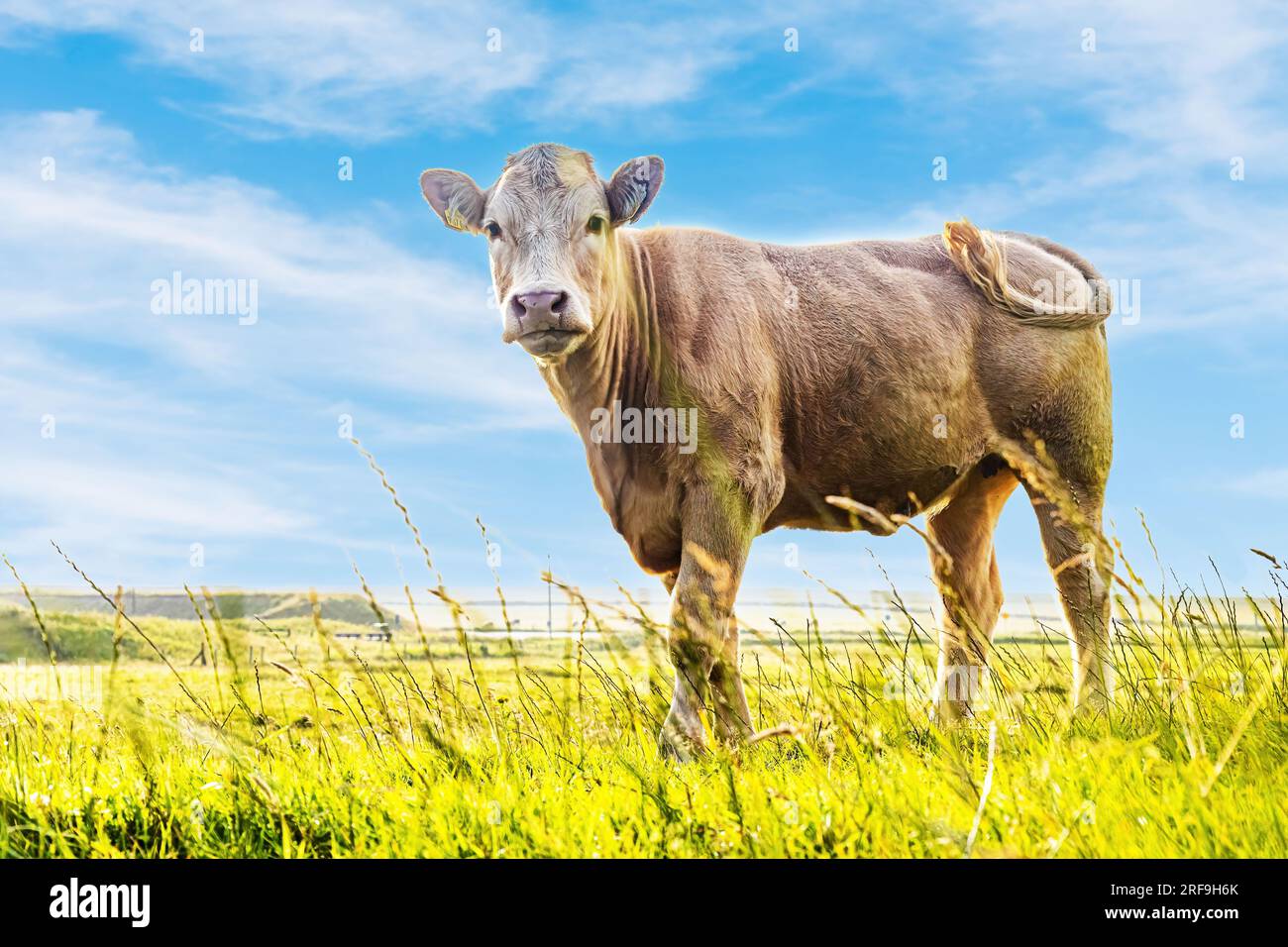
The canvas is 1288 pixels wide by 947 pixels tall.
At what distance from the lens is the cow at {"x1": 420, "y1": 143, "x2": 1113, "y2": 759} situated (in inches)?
212

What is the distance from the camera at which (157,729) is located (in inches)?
170

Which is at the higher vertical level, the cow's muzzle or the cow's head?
the cow's head

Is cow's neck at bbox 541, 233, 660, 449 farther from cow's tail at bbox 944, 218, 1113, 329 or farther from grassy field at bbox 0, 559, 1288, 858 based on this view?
cow's tail at bbox 944, 218, 1113, 329

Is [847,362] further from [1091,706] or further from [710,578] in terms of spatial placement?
[1091,706]

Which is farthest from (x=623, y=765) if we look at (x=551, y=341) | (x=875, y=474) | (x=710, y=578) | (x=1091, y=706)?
(x=875, y=474)

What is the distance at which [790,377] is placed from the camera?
6.09 metres

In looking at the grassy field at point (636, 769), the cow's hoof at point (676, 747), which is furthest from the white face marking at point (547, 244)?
the cow's hoof at point (676, 747)

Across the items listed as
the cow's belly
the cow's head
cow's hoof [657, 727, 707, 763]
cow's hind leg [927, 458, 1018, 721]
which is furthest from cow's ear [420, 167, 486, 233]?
cow's hind leg [927, 458, 1018, 721]

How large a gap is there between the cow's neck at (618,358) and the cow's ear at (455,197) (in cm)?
82

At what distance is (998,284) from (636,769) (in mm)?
4698

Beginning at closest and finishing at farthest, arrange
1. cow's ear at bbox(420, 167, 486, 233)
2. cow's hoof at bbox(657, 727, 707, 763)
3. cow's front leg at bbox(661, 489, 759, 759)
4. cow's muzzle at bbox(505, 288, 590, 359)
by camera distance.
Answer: cow's hoof at bbox(657, 727, 707, 763), cow's front leg at bbox(661, 489, 759, 759), cow's muzzle at bbox(505, 288, 590, 359), cow's ear at bbox(420, 167, 486, 233)

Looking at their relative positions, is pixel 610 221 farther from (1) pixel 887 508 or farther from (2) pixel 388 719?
(2) pixel 388 719
